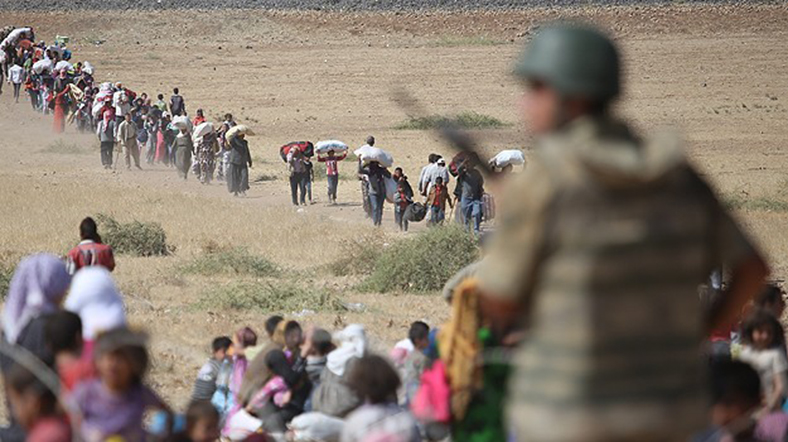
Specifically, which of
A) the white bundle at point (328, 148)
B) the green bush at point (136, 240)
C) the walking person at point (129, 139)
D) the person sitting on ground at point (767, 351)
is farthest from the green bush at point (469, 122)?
the person sitting on ground at point (767, 351)

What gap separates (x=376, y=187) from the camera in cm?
2267

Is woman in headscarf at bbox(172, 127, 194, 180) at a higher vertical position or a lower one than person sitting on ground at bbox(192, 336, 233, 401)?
lower

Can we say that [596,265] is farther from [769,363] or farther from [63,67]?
[63,67]

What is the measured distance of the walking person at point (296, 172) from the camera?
25109 millimetres

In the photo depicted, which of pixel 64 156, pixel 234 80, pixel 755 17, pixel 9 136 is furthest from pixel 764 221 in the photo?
pixel 755 17

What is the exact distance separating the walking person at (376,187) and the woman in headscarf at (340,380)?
573 inches

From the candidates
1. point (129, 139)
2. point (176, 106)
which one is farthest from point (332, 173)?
point (176, 106)

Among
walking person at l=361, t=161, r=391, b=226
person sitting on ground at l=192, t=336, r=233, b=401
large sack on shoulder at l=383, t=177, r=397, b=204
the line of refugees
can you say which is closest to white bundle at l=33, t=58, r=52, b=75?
the line of refugees

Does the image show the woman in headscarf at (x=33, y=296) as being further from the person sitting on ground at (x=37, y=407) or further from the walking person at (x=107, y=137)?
the walking person at (x=107, y=137)

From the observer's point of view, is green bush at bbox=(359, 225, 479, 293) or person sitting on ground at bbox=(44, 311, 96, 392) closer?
person sitting on ground at bbox=(44, 311, 96, 392)

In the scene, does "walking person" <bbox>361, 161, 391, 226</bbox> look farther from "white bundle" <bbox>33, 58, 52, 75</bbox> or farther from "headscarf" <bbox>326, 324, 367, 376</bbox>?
"white bundle" <bbox>33, 58, 52, 75</bbox>

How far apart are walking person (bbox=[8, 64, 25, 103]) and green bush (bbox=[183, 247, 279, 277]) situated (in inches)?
937

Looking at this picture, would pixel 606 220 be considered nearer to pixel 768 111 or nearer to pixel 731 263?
pixel 731 263

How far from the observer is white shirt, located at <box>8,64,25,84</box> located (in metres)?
40.1
